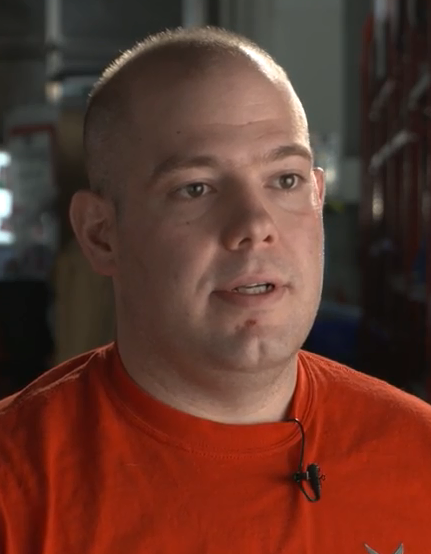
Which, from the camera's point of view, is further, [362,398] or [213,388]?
[362,398]

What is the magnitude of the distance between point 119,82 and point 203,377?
33 centimetres

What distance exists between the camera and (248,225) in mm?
905

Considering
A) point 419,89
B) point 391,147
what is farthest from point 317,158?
point 419,89

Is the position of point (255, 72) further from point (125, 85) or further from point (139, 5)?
point (139, 5)

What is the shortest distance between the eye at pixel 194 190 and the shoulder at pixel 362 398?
10.9 inches

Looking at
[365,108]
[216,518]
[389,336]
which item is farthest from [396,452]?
[365,108]

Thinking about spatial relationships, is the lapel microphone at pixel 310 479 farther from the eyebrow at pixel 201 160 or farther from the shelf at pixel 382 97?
→ the shelf at pixel 382 97

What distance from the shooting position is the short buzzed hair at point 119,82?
3.26 ft

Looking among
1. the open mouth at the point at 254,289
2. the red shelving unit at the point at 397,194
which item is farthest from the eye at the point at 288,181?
the red shelving unit at the point at 397,194

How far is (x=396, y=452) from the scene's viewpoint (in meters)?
1.02

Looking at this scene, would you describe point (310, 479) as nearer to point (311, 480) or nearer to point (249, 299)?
point (311, 480)

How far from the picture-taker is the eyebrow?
94 cm

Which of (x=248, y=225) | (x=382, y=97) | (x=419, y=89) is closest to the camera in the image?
(x=248, y=225)

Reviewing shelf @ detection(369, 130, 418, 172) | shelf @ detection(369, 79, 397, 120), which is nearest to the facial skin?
shelf @ detection(369, 130, 418, 172)
